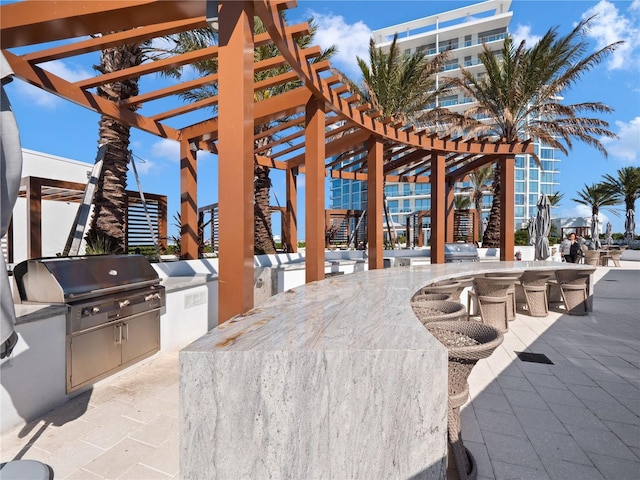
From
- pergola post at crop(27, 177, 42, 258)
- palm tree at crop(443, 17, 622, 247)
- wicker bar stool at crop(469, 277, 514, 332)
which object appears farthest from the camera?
palm tree at crop(443, 17, 622, 247)

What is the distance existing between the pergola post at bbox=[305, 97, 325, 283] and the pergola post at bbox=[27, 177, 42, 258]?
19.0 feet

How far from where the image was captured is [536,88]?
12.6 m

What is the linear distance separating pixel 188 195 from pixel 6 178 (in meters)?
5.49

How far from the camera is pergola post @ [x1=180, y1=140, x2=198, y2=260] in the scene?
7117 millimetres

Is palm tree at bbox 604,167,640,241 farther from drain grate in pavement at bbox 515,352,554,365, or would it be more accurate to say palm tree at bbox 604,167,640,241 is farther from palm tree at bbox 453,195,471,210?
drain grate in pavement at bbox 515,352,554,365

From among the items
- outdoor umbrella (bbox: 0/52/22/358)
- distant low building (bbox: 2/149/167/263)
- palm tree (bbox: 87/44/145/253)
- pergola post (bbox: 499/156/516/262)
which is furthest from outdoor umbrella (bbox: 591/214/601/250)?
Answer: outdoor umbrella (bbox: 0/52/22/358)

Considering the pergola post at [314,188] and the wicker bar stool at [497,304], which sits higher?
the pergola post at [314,188]

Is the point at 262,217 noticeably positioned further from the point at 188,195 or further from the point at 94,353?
the point at 94,353

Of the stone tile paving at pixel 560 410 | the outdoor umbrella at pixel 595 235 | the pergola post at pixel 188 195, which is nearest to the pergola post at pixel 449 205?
the stone tile paving at pixel 560 410

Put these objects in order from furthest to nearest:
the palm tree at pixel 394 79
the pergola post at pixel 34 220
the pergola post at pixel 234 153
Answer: the palm tree at pixel 394 79
the pergola post at pixel 34 220
the pergola post at pixel 234 153

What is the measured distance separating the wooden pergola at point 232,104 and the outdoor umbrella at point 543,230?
176 centimetres

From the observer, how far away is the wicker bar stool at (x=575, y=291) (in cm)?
730

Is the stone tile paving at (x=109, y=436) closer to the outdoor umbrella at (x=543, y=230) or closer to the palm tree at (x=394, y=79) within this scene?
the outdoor umbrella at (x=543, y=230)

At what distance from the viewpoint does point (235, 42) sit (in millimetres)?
3029
